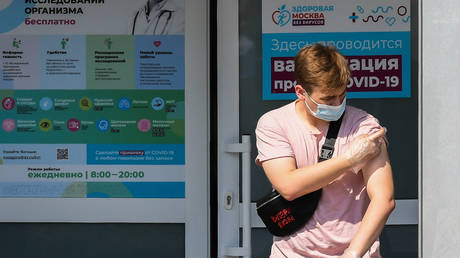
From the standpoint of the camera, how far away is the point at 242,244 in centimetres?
420

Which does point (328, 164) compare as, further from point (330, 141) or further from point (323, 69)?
point (323, 69)

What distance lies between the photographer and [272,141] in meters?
2.60

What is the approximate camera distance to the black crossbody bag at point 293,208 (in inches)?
100

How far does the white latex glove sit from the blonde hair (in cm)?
21

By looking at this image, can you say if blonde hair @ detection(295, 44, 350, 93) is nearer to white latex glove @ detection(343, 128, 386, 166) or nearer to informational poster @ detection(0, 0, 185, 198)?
white latex glove @ detection(343, 128, 386, 166)

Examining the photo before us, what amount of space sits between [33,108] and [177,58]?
934mm

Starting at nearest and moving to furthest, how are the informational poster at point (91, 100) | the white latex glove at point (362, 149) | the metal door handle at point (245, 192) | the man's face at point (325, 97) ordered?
the white latex glove at point (362, 149)
the man's face at point (325, 97)
the metal door handle at point (245, 192)
the informational poster at point (91, 100)

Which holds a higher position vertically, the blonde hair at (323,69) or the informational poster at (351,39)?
the informational poster at (351,39)

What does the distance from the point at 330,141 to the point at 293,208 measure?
0.27 m

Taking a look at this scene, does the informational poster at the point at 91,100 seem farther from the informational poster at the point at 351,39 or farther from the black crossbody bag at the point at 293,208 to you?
the black crossbody bag at the point at 293,208

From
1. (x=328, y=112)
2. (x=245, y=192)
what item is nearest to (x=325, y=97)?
(x=328, y=112)

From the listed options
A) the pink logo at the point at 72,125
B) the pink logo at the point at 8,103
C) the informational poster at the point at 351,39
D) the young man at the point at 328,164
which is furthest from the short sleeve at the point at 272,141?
the pink logo at the point at 8,103

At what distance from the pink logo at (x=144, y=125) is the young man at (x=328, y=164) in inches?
70.5

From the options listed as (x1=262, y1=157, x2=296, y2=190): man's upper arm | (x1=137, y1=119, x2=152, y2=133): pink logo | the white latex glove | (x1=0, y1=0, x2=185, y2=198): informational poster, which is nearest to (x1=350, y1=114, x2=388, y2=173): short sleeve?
the white latex glove
